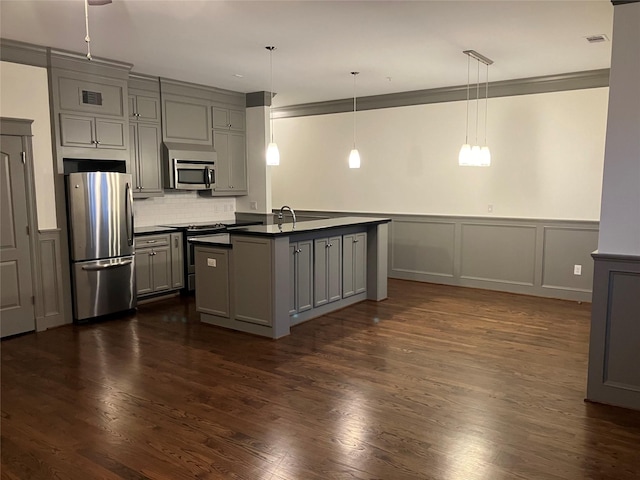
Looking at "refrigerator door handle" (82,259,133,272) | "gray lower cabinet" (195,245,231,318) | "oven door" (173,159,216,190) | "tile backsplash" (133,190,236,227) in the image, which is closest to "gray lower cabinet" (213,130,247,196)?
"oven door" (173,159,216,190)

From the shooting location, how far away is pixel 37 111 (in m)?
4.81

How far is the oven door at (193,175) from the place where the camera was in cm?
643

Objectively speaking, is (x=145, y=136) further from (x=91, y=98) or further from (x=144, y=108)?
(x=91, y=98)

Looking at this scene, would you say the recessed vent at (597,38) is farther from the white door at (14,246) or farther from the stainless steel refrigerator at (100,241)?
the white door at (14,246)

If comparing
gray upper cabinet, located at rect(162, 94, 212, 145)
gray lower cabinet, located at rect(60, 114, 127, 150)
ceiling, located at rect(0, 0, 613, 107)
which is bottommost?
gray lower cabinet, located at rect(60, 114, 127, 150)

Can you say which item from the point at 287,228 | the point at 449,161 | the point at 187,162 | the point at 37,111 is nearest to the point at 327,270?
the point at 287,228

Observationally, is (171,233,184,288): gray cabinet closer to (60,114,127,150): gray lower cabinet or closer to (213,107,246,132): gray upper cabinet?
(60,114,127,150): gray lower cabinet

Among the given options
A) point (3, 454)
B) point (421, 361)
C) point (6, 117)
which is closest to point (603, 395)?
point (421, 361)

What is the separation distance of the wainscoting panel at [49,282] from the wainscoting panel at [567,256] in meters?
5.62

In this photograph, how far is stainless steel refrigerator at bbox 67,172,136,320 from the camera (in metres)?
5.02

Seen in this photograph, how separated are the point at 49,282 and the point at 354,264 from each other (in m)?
3.27

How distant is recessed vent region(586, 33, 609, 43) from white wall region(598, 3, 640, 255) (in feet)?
5.09

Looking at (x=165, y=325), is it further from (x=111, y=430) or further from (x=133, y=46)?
(x=133, y=46)

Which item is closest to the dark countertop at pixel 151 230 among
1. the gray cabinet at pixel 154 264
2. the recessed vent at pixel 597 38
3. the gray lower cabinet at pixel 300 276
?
the gray cabinet at pixel 154 264
